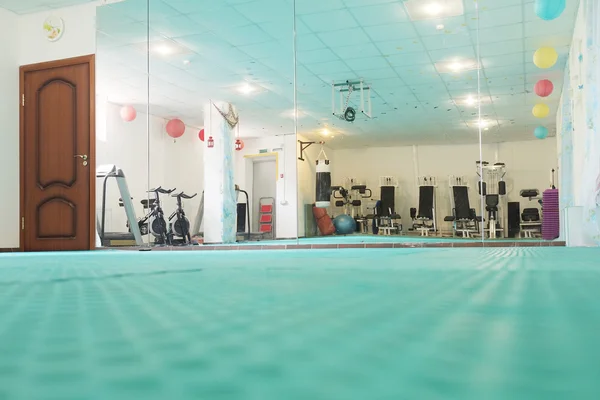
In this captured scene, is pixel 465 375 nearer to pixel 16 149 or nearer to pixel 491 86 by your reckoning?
pixel 16 149

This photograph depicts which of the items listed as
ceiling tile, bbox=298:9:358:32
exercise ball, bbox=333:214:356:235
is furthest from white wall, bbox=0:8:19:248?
exercise ball, bbox=333:214:356:235

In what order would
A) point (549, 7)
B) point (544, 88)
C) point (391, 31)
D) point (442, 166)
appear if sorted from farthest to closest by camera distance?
point (442, 166)
point (544, 88)
point (391, 31)
point (549, 7)

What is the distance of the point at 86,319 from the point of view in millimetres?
740

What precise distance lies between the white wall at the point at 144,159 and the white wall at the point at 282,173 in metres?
1.59

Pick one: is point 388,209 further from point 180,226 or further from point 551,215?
point 180,226

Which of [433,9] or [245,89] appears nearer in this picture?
[433,9]

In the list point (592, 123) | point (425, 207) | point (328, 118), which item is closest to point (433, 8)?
point (592, 123)

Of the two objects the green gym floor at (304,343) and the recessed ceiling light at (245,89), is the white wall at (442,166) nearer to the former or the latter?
the recessed ceiling light at (245,89)

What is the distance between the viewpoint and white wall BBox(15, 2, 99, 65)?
18.0ft

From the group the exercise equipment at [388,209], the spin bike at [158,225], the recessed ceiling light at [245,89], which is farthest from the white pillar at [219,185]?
the exercise equipment at [388,209]

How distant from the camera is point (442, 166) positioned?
12578 millimetres

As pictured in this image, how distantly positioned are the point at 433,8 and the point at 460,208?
7.47m

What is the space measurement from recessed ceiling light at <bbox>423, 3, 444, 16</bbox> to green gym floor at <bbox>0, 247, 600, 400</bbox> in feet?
16.8

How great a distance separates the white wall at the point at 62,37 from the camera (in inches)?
215
